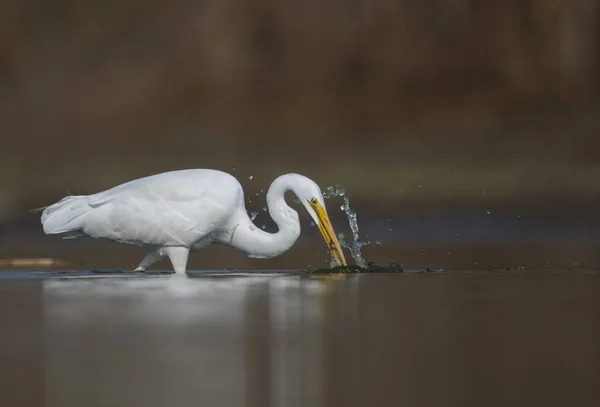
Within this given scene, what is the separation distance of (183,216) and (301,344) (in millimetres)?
5149

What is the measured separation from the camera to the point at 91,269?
46.6 feet

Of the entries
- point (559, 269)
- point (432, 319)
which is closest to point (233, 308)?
point (432, 319)

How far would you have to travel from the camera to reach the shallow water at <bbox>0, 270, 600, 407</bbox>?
20.5ft

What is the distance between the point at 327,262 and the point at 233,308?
607 cm

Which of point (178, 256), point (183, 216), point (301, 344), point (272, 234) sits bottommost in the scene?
point (301, 344)

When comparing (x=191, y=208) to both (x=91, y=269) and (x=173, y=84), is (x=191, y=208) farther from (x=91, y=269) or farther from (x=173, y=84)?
(x=173, y=84)

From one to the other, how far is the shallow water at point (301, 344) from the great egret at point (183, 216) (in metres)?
1.24

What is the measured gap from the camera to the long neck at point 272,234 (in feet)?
42.9

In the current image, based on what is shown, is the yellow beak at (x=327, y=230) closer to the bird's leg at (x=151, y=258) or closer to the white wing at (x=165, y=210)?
the white wing at (x=165, y=210)

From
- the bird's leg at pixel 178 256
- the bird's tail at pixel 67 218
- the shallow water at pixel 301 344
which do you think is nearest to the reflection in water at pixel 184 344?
the shallow water at pixel 301 344

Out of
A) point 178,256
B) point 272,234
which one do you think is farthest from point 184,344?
point 272,234

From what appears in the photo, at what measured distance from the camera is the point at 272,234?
42.8ft

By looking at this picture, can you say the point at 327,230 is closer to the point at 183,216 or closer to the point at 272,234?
the point at 272,234

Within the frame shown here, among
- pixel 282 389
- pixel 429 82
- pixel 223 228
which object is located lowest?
pixel 282 389
